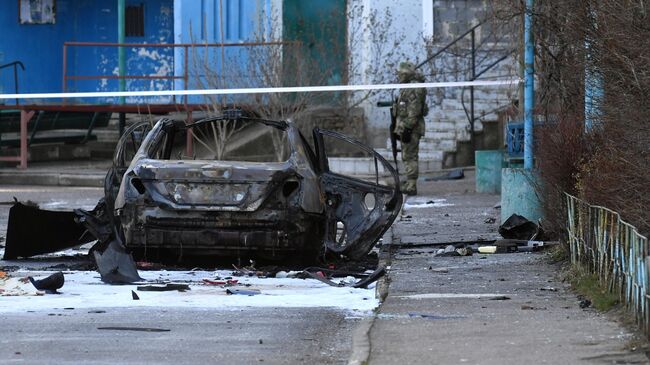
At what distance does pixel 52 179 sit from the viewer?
23.8 m

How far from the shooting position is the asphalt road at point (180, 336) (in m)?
7.48

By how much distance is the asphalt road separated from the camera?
7.48 m

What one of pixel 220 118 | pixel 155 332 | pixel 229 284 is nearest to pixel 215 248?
pixel 229 284

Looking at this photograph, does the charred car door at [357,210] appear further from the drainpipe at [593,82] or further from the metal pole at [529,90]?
the metal pole at [529,90]

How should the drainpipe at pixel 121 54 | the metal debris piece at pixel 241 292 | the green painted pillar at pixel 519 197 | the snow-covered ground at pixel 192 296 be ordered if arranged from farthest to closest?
the drainpipe at pixel 121 54 → the green painted pillar at pixel 519 197 → the metal debris piece at pixel 241 292 → the snow-covered ground at pixel 192 296

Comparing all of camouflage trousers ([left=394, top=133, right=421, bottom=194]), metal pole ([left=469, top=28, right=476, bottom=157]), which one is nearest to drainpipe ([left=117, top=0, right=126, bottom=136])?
metal pole ([left=469, top=28, right=476, bottom=157])

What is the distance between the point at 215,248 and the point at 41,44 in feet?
55.8

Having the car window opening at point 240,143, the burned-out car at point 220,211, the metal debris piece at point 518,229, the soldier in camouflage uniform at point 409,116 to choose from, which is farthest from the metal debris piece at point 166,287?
the car window opening at point 240,143

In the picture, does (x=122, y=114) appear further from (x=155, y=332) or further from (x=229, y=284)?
(x=155, y=332)

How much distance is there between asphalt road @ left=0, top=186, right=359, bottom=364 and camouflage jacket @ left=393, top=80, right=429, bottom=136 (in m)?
11.5

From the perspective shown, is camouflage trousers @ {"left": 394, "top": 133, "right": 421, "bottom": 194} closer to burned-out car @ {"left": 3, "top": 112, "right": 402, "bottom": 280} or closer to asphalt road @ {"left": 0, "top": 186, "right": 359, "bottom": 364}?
burned-out car @ {"left": 3, "top": 112, "right": 402, "bottom": 280}

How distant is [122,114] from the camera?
2548 centimetres

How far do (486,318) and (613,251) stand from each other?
3.15ft

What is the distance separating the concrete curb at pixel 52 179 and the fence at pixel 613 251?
13424 mm
